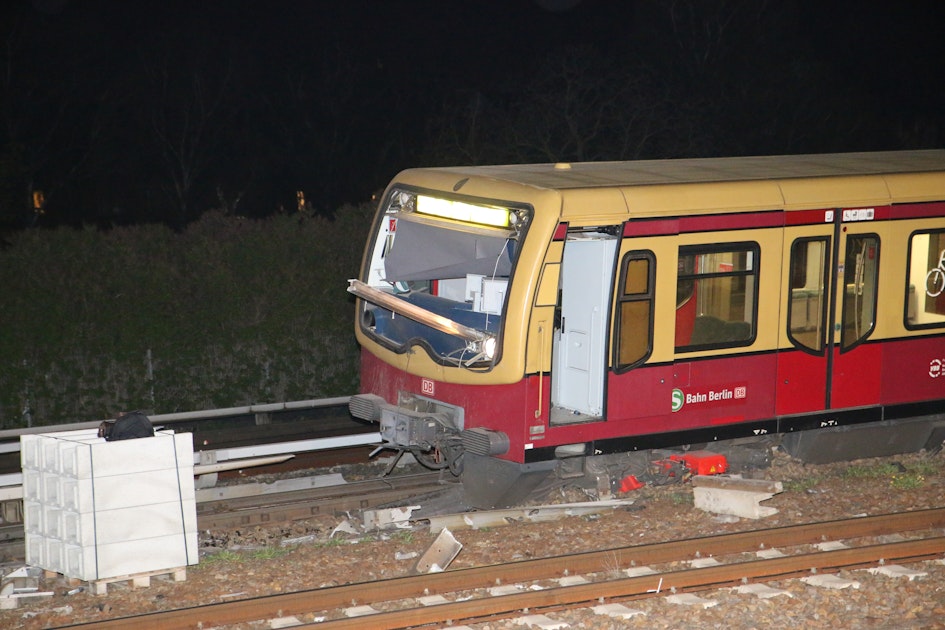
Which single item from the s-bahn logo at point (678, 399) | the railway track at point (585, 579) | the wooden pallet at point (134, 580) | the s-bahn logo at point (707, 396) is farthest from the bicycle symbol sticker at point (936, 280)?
the wooden pallet at point (134, 580)

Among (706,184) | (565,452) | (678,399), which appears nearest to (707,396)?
(678,399)

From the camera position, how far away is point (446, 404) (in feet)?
32.7

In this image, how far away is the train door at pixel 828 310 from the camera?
34.6 feet

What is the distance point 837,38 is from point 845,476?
38.4 meters

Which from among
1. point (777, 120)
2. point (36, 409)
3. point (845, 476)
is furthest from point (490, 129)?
point (845, 476)

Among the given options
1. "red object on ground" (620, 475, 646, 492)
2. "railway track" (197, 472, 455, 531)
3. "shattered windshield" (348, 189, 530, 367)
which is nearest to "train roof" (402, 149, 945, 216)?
"shattered windshield" (348, 189, 530, 367)

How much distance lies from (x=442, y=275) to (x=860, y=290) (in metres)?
4.07

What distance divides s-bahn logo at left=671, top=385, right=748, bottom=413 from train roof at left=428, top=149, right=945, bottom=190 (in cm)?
186

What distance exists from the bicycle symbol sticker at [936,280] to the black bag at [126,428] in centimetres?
750

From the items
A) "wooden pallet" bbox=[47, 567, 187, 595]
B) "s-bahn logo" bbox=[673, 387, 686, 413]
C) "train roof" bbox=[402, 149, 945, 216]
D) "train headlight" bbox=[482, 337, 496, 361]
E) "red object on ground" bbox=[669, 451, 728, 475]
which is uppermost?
"train roof" bbox=[402, 149, 945, 216]

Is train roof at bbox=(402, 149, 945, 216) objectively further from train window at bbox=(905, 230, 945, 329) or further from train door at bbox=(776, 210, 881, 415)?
train window at bbox=(905, 230, 945, 329)

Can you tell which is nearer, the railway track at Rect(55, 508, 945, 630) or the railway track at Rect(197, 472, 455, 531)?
the railway track at Rect(55, 508, 945, 630)

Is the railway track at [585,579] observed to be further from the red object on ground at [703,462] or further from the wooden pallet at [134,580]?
the red object on ground at [703,462]

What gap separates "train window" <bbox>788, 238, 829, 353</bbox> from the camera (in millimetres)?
10531
